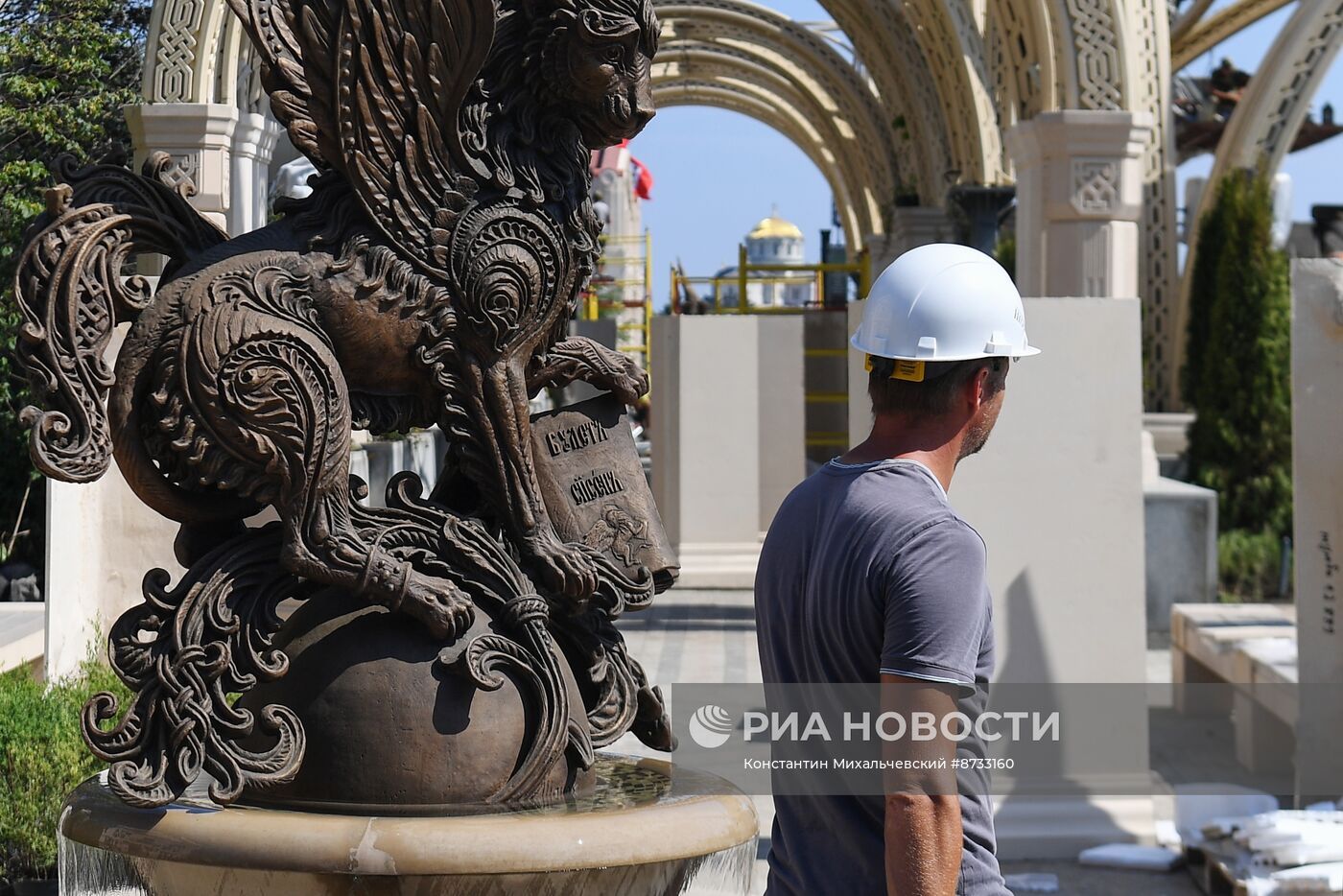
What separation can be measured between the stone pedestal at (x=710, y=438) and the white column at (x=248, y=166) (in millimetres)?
3940

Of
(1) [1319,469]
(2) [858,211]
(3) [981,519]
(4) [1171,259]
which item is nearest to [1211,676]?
(1) [1319,469]

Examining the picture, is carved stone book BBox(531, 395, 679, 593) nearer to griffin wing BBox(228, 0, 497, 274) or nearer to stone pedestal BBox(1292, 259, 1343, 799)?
griffin wing BBox(228, 0, 497, 274)

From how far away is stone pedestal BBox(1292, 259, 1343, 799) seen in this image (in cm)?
637

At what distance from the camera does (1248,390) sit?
14.4m

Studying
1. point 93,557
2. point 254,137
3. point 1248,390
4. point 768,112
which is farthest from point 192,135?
point 768,112

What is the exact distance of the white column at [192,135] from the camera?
33.2ft

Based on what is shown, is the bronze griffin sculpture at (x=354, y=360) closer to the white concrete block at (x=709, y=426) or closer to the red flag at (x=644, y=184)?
the white concrete block at (x=709, y=426)

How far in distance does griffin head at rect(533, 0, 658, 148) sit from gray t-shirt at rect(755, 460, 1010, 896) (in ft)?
4.18

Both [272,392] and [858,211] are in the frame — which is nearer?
[272,392]

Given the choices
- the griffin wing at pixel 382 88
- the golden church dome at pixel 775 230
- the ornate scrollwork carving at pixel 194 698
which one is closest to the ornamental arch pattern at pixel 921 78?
the griffin wing at pixel 382 88

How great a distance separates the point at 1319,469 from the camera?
647 centimetres

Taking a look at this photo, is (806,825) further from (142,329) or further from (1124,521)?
(1124,521)

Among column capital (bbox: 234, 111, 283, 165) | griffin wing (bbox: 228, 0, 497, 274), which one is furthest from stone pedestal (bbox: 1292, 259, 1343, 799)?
column capital (bbox: 234, 111, 283, 165)

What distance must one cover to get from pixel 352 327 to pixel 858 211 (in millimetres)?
33171
